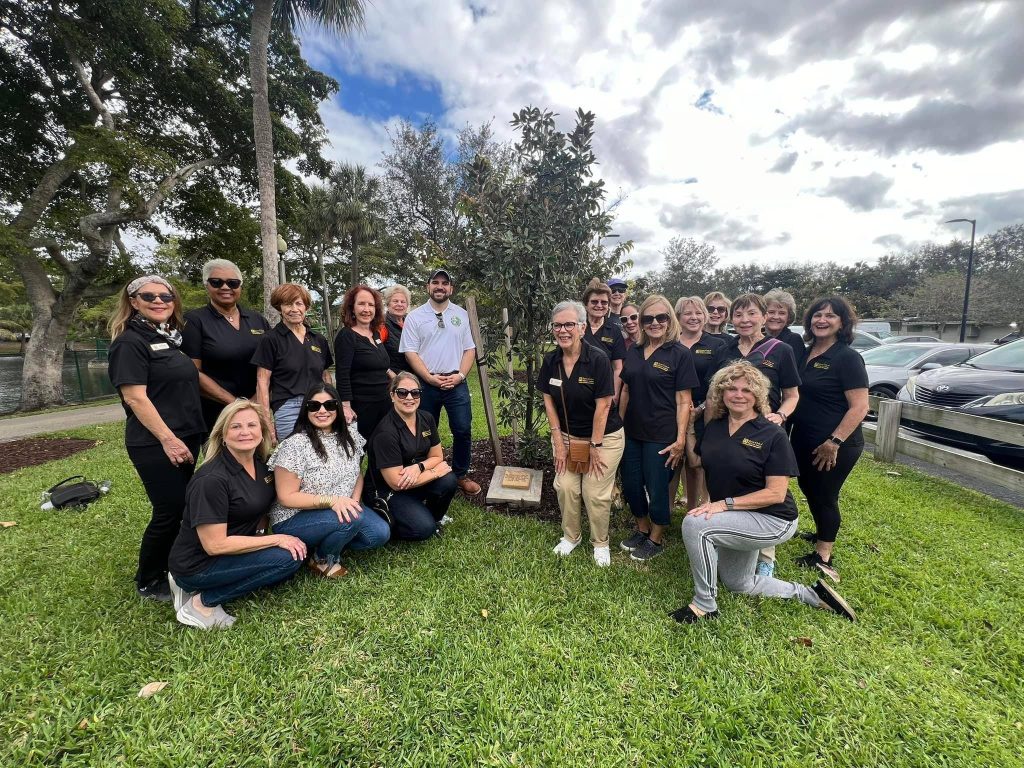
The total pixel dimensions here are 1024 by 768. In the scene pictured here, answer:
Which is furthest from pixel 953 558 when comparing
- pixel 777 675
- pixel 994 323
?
pixel 994 323

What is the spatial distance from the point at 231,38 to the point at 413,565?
1552 centimetres

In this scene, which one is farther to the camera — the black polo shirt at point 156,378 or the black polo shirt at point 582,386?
the black polo shirt at point 582,386

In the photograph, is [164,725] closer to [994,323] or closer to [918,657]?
[918,657]

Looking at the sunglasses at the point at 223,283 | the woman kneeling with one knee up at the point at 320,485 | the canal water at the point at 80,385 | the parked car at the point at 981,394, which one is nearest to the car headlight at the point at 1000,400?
the parked car at the point at 981,394

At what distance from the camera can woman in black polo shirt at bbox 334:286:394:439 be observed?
3559 millimetres

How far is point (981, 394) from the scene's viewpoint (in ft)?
17.8

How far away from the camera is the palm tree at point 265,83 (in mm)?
8297

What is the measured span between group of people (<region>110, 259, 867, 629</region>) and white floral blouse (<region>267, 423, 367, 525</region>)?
0.01 meters

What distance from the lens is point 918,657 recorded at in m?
2.31

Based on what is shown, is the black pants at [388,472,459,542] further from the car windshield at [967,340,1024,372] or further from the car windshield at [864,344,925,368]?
the car windshield at [864,344,925,368]

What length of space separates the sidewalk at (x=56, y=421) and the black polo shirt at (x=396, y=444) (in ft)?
29.7

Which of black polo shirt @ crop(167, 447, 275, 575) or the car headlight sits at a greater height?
black polo shirt @ crop(167, 447, 275, 575)

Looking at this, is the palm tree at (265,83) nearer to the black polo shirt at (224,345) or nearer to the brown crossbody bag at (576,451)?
the black polo shirt at (224,345)

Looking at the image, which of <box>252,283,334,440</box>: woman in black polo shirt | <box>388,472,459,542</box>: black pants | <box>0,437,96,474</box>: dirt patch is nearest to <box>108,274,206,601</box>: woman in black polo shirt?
<box>252,283,334,440</box>: woman in black polo shirt
